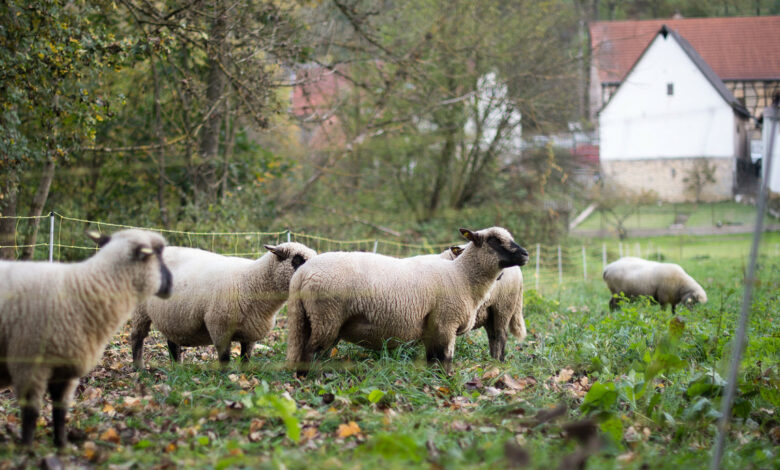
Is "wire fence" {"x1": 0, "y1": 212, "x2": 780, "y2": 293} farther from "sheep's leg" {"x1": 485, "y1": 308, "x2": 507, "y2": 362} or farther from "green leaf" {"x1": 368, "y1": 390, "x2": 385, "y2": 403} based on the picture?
"green leaf" {"x1": 368, "y1": 390, "x2": 385, "y2": 403}

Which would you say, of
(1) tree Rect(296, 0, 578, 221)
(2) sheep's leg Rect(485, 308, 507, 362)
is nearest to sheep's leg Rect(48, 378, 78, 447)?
(2) sheep's leg Rect(485, 308, 507, 362)

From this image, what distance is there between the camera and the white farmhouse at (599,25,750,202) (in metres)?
11.0

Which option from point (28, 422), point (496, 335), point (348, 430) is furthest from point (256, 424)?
point (496, 335)

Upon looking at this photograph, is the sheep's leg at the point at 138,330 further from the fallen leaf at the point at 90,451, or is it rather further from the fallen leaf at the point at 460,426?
the fallen leaf at the point at 460,426

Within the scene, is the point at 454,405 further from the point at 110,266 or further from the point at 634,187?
the point at 634,187

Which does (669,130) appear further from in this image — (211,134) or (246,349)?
(246,349)

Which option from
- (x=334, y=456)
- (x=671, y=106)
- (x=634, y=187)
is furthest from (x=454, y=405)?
(x=634, y=187)

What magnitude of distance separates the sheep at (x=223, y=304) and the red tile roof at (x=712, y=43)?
10.4m

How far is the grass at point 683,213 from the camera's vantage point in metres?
13.1

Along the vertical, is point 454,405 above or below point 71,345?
below

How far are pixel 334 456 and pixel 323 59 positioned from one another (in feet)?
44.4

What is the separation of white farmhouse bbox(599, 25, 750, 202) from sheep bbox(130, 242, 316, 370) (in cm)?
647

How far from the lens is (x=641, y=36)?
21391mm

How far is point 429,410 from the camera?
465 cm
